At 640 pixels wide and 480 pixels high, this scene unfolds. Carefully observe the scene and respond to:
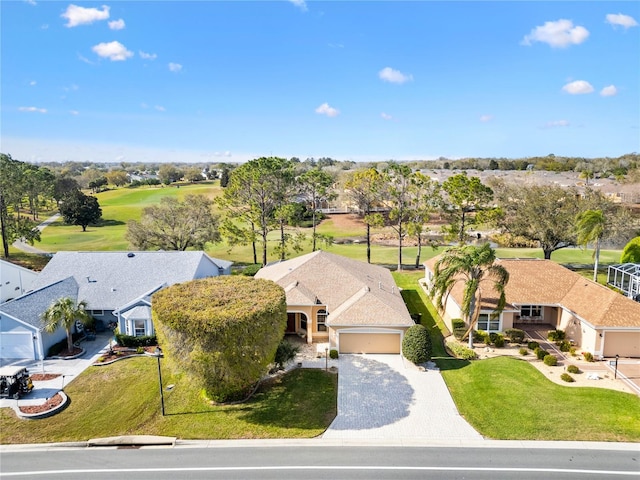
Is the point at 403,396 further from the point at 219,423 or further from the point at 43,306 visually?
the point at 43,306

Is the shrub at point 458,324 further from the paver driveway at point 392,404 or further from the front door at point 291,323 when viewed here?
the front door at point 291,323

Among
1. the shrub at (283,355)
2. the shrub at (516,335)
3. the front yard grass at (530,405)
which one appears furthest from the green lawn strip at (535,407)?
the shrub at (283,355)

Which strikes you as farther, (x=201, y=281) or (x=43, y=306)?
(x=43, y=306)

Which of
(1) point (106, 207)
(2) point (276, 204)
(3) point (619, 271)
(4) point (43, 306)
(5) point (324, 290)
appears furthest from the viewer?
(1) point (106, 207)

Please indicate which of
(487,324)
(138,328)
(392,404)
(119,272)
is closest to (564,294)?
(487,324)

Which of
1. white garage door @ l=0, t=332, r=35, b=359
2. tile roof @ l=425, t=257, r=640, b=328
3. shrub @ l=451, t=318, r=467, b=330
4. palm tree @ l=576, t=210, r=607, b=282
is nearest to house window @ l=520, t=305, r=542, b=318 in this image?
tile roof @ l=425, t=257, r=640, b=328

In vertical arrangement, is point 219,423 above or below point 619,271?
below

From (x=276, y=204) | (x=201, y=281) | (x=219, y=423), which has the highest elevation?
(x=276, y=204)

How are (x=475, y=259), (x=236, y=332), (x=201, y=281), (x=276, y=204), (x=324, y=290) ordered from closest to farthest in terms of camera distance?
(x=236, y=332) → (x=201, y=281) → (x=475, y=259) → (x=324, y=290) → (x=276, y=204)

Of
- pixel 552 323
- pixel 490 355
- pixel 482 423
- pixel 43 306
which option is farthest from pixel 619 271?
pixel 43 306
